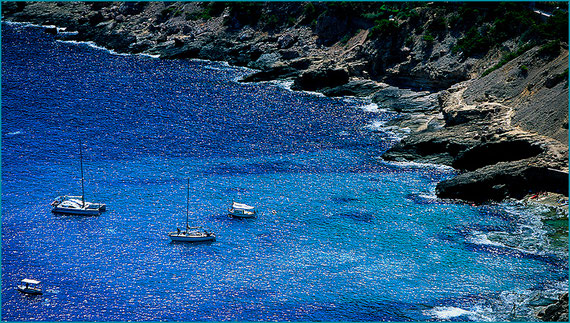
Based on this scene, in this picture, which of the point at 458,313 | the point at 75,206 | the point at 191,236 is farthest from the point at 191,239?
the point at 458,313

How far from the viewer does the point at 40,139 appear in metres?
126

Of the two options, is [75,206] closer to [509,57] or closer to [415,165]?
[415,165]

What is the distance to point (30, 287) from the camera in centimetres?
7956

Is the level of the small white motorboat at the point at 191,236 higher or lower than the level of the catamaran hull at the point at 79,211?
lower

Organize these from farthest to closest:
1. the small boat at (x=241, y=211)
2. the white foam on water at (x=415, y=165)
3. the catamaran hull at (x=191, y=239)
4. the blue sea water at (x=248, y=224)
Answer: the white foam on water at (x=415, y=165) → the small boat at (x=241, y=211) → the catamaran hull at (x=191, y=239) → the blue sea water at (x=248, y=224)

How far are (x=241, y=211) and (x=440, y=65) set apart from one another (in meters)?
67.4

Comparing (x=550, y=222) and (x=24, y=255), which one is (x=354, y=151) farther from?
(x=24, y=255)

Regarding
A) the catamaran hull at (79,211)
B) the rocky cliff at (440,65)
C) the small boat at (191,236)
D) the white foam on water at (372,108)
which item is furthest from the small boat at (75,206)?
the white foam on water at (372,108)

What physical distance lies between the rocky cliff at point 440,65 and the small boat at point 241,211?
89.6 ft

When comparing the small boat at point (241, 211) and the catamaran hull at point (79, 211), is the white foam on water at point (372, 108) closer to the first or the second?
the small boat at point (241, 211)

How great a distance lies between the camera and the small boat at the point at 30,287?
79.2 metres

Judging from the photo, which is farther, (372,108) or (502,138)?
(372,108)

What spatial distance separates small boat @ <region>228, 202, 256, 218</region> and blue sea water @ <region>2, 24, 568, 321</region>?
1.18 meters

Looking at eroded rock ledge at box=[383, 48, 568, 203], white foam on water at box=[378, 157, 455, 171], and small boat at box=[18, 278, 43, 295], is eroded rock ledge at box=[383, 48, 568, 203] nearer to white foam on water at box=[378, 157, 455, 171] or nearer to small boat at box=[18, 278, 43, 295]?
white foam on water at box=[378, 157, 455, 171]
